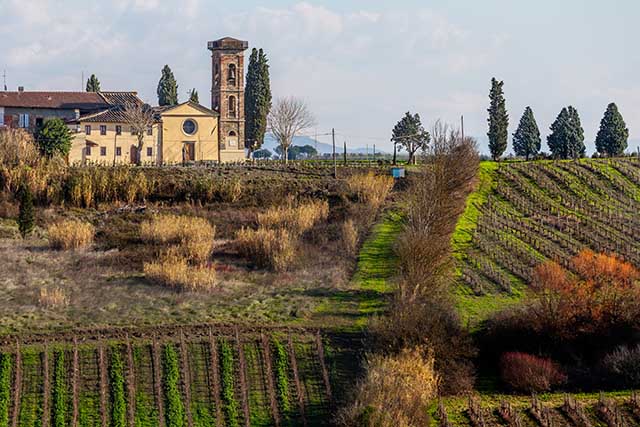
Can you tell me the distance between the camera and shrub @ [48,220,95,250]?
36531 mm

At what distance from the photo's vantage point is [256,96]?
207 ft

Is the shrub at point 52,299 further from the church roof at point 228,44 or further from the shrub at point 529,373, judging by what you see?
the church roof at point 228,44

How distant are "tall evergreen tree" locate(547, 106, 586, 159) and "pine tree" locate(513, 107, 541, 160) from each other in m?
1.08

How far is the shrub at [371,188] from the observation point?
154 feet

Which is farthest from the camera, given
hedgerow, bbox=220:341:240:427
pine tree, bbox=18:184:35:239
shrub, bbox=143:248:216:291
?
pine tree, bbox=18:184:35:239

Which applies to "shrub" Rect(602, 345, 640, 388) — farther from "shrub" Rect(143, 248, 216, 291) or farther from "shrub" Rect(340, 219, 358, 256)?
"shrub" Rect(340, 219, 358, 256)

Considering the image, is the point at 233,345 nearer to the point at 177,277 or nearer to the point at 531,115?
the point at 177,277

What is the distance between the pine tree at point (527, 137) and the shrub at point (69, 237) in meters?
38.6

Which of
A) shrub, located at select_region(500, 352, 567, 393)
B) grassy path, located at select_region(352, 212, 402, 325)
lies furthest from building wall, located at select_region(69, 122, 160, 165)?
shrub, located at select_region(500, 352, 567, 393)

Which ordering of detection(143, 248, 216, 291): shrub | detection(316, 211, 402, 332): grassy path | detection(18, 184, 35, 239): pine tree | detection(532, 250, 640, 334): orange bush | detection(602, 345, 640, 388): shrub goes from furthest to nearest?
detection(18, 184, 35, 239): pine tree < detection(143, 248, 216, 291): shrub < detection(316, 211, 402, 332): grassy path < detection(532, 250, 640, 334): orange bush < detection(602, 345, 640, 388): shrub

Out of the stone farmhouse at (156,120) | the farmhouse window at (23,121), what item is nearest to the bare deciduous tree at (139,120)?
the stone farmhouse at (156,120)

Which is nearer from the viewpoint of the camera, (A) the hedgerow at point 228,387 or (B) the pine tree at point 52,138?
(A) the hedgerow at point 228,387

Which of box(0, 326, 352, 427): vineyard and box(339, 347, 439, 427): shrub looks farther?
box(0, 326, 352, 427): vineyard

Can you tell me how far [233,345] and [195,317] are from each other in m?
2.57
